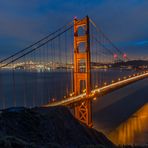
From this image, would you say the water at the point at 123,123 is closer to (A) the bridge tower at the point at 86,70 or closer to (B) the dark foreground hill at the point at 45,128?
(A) the bridge tower at the point at 86,70

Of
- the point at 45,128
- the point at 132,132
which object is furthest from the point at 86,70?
the point at 45,128

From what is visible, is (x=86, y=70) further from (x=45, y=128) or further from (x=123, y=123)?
(x=45, y=128)

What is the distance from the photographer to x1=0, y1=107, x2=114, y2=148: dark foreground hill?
8844mm

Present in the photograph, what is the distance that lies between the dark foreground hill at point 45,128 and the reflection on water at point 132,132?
30.2 ft

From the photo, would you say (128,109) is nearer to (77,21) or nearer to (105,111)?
(105,111)

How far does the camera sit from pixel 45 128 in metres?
10.1

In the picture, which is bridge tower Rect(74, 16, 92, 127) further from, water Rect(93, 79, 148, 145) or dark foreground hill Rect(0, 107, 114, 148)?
dark foreground hill Rect(0, 107, 114, 148)

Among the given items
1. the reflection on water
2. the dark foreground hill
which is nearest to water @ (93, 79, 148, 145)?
the reflection on water

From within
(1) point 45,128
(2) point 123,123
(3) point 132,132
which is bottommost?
(3) point 132,132

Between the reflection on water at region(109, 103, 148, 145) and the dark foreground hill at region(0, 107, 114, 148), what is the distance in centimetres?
921

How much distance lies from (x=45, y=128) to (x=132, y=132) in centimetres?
1556

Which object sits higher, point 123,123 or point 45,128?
point 45,128

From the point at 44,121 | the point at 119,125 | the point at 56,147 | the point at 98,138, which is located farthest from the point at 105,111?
the point at 56,147

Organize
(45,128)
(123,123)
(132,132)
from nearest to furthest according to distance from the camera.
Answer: (45,128), (132,132), (123,123)
